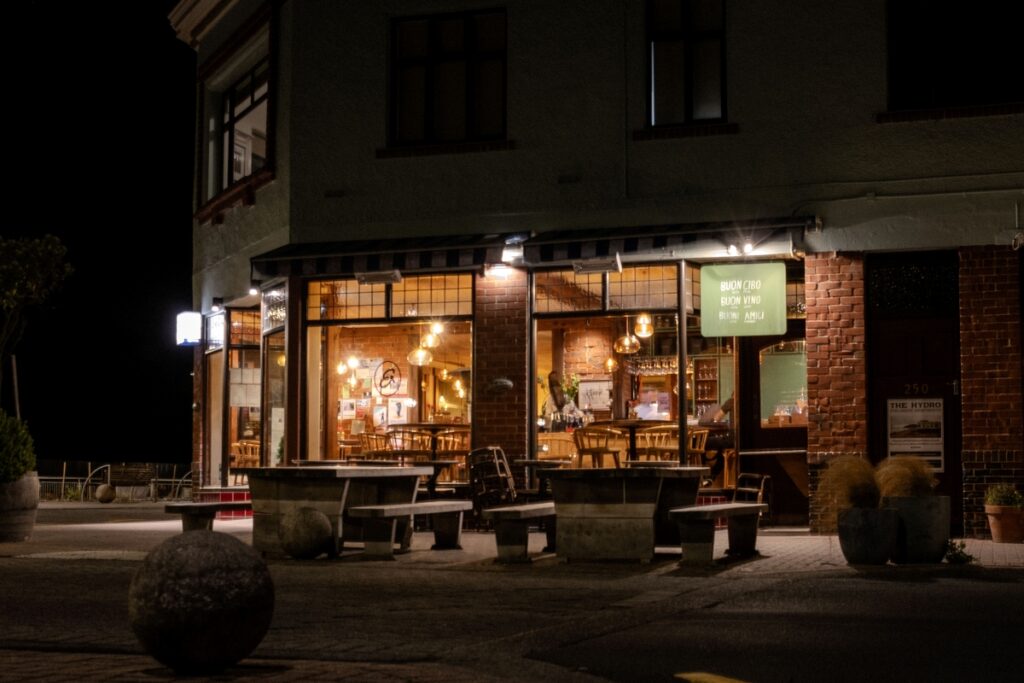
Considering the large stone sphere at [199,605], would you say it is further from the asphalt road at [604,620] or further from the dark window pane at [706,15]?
the dark window pane at [706,15]

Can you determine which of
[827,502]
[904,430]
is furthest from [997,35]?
[827,502]

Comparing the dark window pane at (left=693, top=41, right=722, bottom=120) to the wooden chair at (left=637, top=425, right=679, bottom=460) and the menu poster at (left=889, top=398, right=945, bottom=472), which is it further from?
the menu poster at (left=889, top=398, right=945, bottom=472)

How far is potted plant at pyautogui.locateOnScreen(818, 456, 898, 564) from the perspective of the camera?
12289 mm

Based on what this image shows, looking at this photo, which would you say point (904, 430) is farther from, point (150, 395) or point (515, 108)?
point (150, 395)

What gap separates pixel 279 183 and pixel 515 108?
375 centimetres

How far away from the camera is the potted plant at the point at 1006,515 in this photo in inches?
598

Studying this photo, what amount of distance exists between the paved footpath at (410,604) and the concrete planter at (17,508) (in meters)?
0.26

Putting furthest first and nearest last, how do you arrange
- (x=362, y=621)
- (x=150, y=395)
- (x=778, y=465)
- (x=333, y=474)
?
(x=150, y=395), (x=778, y=465), (x=333, y=474), (x=362, y=621)

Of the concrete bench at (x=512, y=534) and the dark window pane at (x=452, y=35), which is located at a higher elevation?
the dark window pane at (x=452, y=35)

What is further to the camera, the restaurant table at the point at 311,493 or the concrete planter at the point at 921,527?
the restaurant table at the point at 311,493

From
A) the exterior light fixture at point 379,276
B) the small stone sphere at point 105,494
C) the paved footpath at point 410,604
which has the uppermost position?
the exterior light fixture at point 379,276

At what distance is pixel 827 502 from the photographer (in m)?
16.0

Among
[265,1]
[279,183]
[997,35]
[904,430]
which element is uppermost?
[265,1]

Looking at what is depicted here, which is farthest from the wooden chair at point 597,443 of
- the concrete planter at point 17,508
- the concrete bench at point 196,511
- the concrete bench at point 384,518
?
the concrete planter at point 17,508
